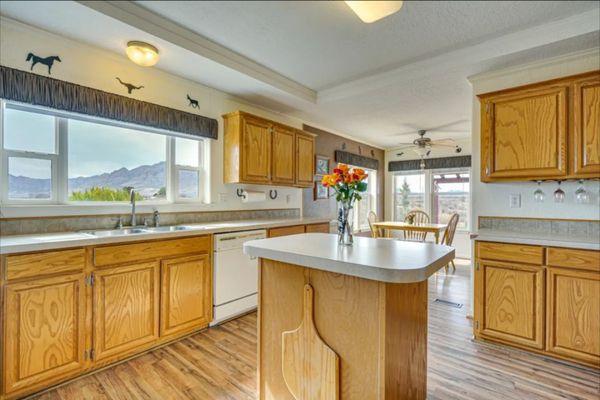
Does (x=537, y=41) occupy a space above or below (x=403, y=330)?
above

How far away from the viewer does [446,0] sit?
1.91 meters

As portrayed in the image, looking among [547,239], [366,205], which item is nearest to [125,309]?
[547,239]

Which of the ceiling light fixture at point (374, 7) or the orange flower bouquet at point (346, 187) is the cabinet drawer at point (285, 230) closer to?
the orange flower bouquet at point (346, 187)

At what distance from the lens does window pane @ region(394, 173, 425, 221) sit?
637 cm

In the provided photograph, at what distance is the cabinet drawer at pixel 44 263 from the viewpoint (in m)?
1.65

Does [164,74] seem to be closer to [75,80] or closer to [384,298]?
[75,80]

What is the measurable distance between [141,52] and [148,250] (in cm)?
151

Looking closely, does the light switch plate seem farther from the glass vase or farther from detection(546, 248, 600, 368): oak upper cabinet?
the glass vase

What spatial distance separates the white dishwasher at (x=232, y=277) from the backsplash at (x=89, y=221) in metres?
0.57

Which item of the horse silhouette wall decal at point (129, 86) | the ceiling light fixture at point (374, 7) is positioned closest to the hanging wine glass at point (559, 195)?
the ceiling light fixture at point (374, 7)

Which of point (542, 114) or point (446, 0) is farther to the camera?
point (542, 114)

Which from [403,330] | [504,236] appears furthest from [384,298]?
[504,236]

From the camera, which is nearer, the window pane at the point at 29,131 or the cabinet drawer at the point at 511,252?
the window pane at the point at 29,131

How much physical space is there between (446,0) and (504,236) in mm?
1802
